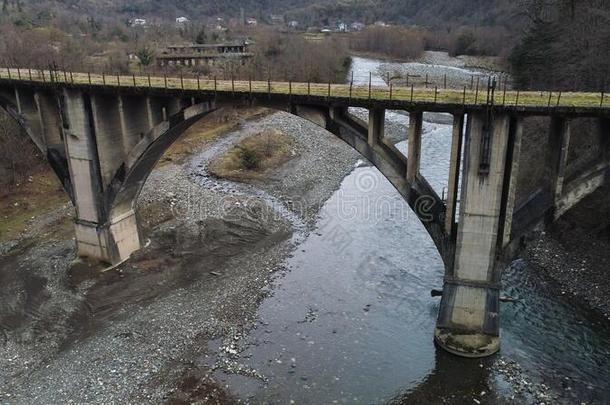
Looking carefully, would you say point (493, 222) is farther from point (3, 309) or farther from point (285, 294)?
point (3, 309)

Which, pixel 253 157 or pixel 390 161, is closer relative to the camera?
pixel 390 161

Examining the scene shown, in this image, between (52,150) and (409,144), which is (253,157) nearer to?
(52,150)

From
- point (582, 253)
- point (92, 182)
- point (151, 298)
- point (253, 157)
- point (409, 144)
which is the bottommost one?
point (253, 157)

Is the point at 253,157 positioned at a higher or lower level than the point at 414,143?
lower

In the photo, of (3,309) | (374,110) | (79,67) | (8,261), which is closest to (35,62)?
(79,67)

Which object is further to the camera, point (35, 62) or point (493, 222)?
point (35, 62)

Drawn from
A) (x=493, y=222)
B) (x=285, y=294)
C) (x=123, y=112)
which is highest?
(x=123, y=112)

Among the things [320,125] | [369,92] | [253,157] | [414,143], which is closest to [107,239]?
[320,125]

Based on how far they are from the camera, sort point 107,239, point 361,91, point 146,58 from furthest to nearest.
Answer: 1. point 146,58
2. point 107,239
3. point 361,91
